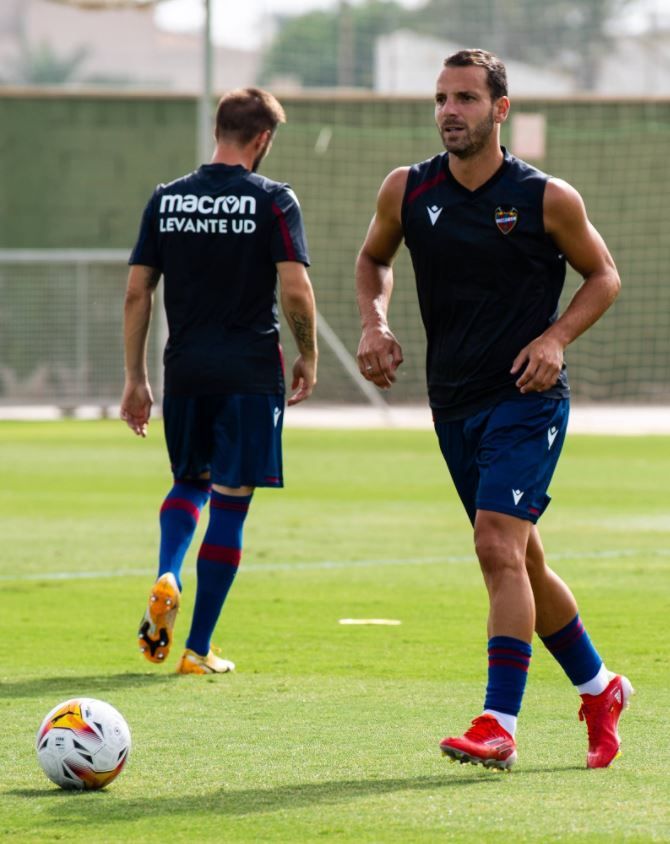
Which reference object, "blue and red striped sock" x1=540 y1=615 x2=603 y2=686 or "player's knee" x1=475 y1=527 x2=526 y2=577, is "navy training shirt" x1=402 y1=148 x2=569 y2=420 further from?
"blue and red striped sock" x1=540 y1=615 x2=603 y2=686

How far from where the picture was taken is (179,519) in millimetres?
7305

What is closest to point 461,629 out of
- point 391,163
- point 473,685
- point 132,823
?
point 473,685

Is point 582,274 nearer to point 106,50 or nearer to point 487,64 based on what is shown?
point 487,64

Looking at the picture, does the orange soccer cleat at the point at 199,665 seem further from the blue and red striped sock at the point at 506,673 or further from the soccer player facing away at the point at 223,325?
the blue and red striped sock at the point at 506,673

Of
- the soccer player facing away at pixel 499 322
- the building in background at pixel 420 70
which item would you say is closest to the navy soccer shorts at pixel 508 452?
the soccer player facing away at pixel 499 322

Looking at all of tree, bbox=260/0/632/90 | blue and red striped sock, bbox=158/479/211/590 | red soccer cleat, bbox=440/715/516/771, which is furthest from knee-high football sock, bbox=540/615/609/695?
tree, bbox=260/0/632/90

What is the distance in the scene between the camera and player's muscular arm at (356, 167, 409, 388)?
220 inches

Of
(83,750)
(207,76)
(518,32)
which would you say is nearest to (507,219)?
(83,750)

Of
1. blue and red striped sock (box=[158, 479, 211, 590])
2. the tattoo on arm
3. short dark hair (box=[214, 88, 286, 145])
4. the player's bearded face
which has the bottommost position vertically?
blue and red striped sock (box=[158, 479, 211, 590])

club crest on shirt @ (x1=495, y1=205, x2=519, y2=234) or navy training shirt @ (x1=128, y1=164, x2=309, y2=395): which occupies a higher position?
club crest on shirt @ (x1=495, y1=205, x2=519, y2=234)

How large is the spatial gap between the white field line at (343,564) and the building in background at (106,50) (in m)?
33.8

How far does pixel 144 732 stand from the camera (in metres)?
5.75

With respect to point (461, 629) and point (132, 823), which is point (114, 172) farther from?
point (132, 823)

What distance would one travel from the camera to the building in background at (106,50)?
48969mm
